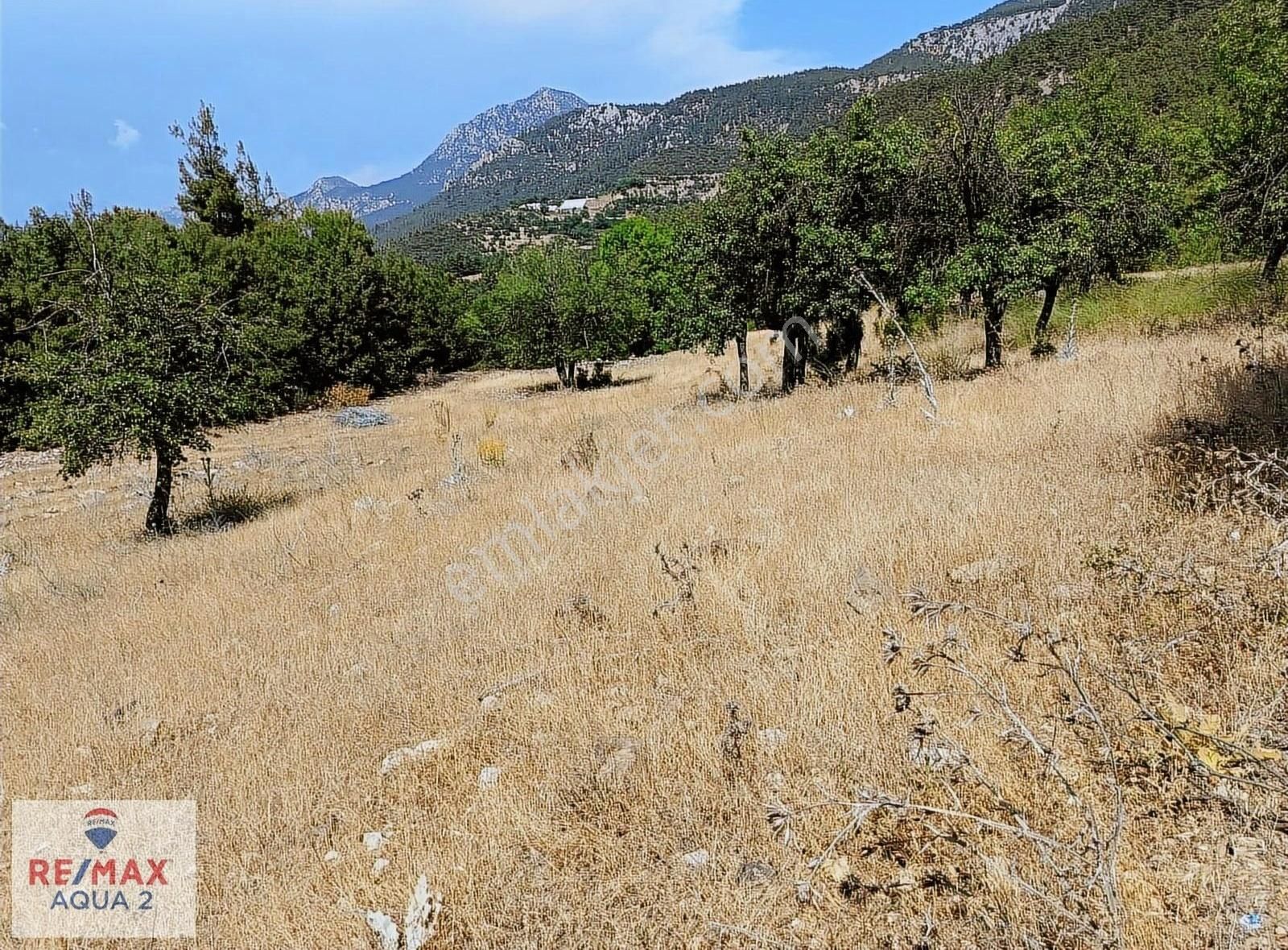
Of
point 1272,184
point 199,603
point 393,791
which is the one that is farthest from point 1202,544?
point 199,603

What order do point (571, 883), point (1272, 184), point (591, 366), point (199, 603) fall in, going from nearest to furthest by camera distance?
point (571, 883), point (1272, 184), point (199, 603), point (591, 366)

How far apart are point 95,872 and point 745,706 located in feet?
9.92

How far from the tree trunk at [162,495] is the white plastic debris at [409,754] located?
28.2 feet

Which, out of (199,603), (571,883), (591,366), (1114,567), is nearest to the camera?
(571,883)

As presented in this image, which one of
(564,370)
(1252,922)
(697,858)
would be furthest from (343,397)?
(1252,922)

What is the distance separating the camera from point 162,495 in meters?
9.96

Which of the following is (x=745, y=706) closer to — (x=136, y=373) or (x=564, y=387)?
(x=136, y=373)

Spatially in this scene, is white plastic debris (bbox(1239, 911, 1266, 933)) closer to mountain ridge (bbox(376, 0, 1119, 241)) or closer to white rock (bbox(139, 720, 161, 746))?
white rock (bbox(139, 720, 161, 746))

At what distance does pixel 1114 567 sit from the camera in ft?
11.2

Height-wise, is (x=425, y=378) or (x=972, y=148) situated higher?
(x=972, y=148)

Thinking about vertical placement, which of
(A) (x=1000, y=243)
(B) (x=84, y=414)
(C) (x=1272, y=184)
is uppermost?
(A) (x=1000, y=243)

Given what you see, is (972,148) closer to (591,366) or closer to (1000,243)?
(1000,243)

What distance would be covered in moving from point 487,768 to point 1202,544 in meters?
3.86

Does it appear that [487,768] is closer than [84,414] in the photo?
Yes
